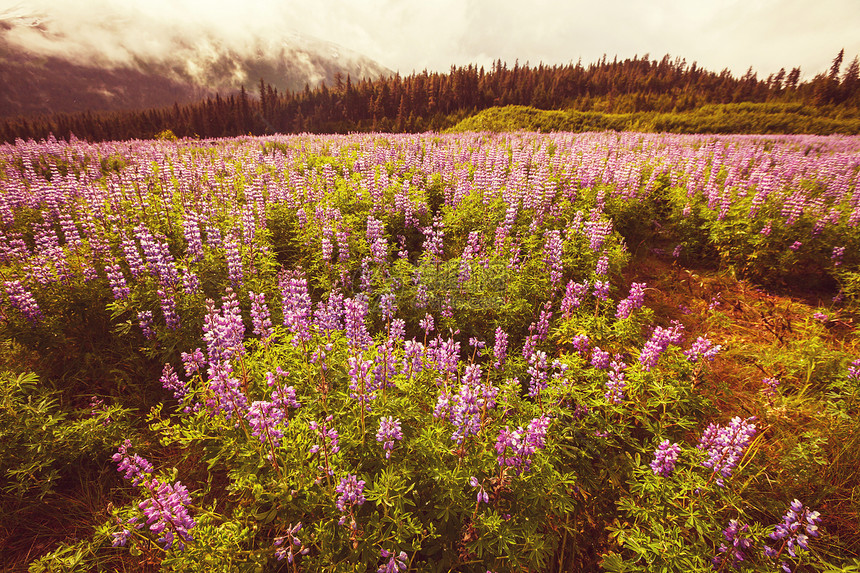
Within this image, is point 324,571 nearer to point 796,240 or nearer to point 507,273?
point 507,273

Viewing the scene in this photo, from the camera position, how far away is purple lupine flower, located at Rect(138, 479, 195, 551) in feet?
8.70

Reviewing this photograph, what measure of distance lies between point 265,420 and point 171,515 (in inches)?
38.0

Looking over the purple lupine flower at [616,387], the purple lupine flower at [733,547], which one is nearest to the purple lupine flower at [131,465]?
the purple lupine flower at [616,387]

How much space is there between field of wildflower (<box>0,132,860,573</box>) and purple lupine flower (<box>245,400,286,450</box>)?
3 cm

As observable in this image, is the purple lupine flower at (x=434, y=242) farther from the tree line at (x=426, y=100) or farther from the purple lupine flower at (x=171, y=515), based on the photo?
the tree line at (x=426, y=100)

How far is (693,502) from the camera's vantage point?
318 centimetres

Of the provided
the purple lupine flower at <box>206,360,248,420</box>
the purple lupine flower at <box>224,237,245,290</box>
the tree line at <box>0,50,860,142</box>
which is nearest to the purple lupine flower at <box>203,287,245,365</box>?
the purple lupine flower at <box>206,360,248,420</box>

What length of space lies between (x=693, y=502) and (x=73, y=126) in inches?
4293

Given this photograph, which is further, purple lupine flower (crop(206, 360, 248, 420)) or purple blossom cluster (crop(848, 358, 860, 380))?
purple blossom cluster (crop(848, 358, 860, 380))

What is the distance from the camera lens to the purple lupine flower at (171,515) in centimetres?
265

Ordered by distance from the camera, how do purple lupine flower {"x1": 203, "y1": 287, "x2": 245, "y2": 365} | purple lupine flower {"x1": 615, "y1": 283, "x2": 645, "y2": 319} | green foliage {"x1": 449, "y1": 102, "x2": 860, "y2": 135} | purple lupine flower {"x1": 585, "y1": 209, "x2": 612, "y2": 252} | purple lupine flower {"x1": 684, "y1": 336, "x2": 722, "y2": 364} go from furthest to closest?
1. green foliage {"x1": 449, "y1": 102, "x2": 860, "y2": 135}
2. purple lupine flower {"x1": 585, "y1": 209, "x2": 612, "y2": 252}
3. purple lupine flower {"x1": 615, "y1": 283, "x2": 645, "y2": 319}
4. purple lupine flower {"x1": 684, "y1": 336, "x2": 722, "y2": 364}
5. purple lupine flower {"x1": 203, "y1": 287, "x2": 245, "y2": 365}

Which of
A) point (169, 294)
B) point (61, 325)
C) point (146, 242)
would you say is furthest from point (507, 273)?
point (61, 325)

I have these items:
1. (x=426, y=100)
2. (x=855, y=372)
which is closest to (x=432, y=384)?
(x=855, y=372)

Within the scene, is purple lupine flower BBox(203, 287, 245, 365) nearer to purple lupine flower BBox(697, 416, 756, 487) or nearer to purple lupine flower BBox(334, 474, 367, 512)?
purple lupine flower BBox(334, 474, 367, 512)
